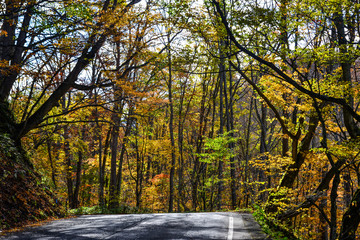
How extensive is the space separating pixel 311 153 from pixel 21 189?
1017cm

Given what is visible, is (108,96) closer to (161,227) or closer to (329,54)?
(161,227)

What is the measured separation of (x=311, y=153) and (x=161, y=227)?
729 centimetres

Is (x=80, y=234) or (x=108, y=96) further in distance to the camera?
(x=108, y=96)

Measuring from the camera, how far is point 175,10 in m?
11.2

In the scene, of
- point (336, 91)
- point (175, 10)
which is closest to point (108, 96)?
point (175, 10)

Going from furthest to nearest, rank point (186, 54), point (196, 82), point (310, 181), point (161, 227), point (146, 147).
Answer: point (196, 82)
point (146, 147)
point (310, 181)
point (186, 54)
point (161, 227)

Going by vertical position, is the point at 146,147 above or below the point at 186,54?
below

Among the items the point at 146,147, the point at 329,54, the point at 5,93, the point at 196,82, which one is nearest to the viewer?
the point at 329,54

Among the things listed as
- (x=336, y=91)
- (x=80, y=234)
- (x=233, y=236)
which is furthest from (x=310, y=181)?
(x=80, y=234)

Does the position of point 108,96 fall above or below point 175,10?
below

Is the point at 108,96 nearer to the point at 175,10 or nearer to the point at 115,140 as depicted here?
the point at 115,140

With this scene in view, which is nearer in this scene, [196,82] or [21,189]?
[21,189]

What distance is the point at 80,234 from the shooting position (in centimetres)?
573

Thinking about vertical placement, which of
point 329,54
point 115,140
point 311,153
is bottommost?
point 311,153
